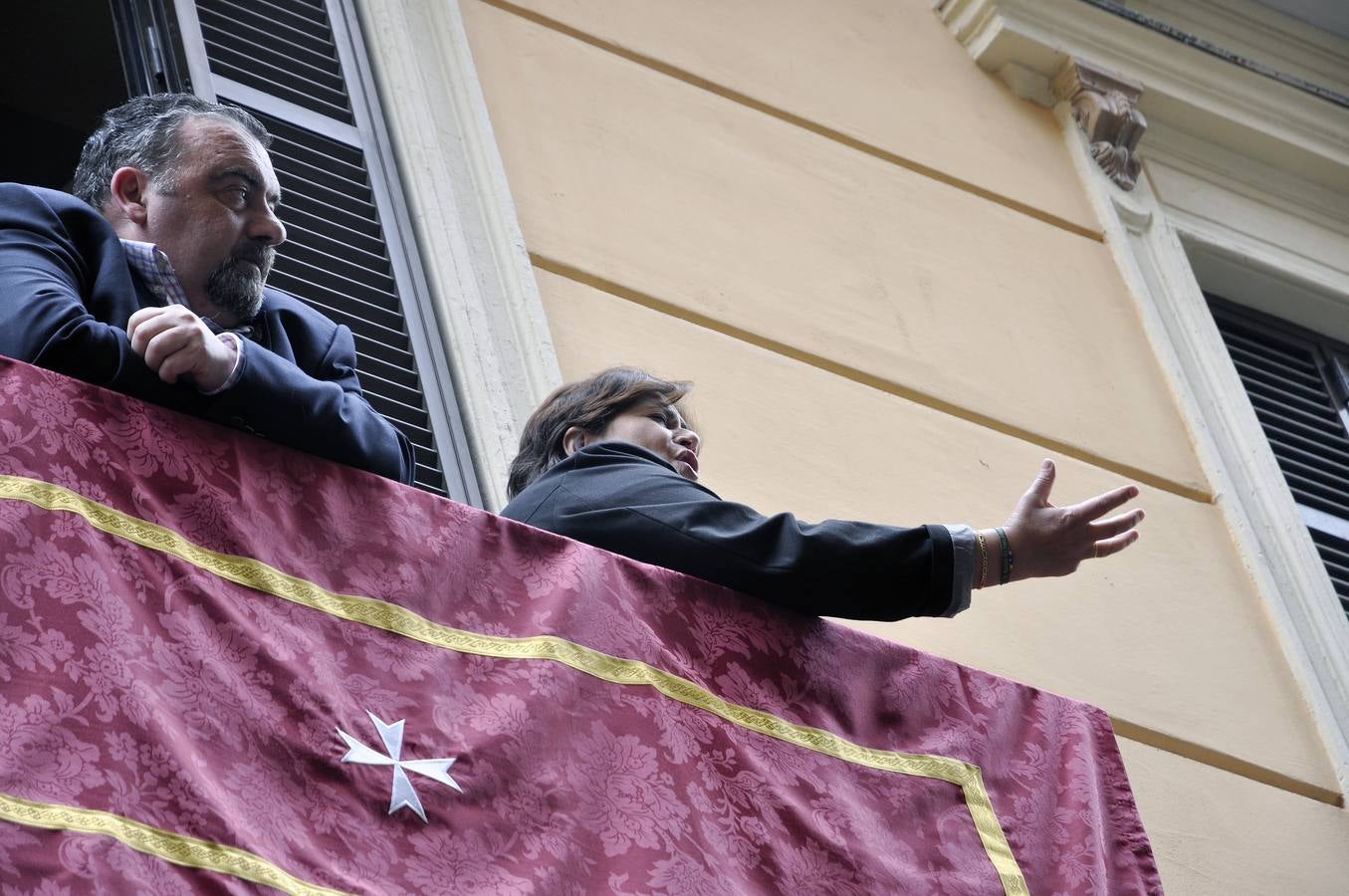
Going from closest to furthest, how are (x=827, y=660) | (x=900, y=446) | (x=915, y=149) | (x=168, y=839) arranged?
(x=168, y=839)
(x=827, y=660)
(x=900, y=446)
(x=915, y=149)

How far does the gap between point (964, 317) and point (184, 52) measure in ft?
6.44

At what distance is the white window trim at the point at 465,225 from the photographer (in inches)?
158

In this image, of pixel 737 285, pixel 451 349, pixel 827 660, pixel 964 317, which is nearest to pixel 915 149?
pixel 964 317

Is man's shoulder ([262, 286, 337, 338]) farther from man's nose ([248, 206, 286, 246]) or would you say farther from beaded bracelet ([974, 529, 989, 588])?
beaded bracelet ([974, 529, 989, 588])

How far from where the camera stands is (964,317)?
509 cm

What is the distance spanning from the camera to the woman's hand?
3.11m

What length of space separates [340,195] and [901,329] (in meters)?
1.40

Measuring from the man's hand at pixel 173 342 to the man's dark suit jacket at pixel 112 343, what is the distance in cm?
4

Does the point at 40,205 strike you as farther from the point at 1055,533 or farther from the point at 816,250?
the point at 816,250

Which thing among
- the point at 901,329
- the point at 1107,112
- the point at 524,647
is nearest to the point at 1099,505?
the point at 524,647

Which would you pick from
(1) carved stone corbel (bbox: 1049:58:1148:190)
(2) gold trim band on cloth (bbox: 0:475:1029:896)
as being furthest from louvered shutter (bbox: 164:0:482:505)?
(1) carved stone corbel (bbox: 1049:58:1148:190)

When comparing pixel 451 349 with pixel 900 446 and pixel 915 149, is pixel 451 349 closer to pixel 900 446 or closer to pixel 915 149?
pixel 900 446

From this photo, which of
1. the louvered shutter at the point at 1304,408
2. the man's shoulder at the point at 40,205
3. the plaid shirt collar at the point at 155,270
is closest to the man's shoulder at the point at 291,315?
the plaid shirt collar at the point at 155,270

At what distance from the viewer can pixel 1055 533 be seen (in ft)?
10.3
